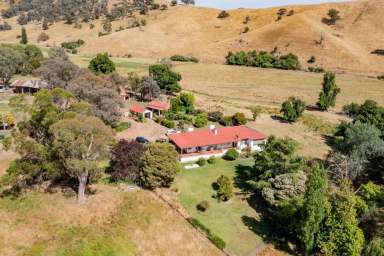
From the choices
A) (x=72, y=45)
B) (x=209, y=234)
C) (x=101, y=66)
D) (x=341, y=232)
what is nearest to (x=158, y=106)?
(x=101, y=66)

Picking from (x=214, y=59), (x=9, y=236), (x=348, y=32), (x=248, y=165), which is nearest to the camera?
(x=9, y=236)

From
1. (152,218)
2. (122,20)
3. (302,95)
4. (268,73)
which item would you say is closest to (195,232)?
(152,218)

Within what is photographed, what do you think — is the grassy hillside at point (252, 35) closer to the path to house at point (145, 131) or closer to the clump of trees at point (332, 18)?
the clump of trees at point (332, 18)

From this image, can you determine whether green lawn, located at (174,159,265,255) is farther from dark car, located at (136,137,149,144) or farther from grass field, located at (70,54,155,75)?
grass field, located at (70,54,155,75)

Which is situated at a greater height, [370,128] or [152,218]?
[370,128]

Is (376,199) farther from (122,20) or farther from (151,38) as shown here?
(122,20)

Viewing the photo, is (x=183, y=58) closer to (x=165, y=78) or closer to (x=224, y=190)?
(x=165, y=78)

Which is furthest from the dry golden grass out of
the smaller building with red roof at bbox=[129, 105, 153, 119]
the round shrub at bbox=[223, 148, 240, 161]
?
the round shrub at bbox=[223, 148, 240, 161]
